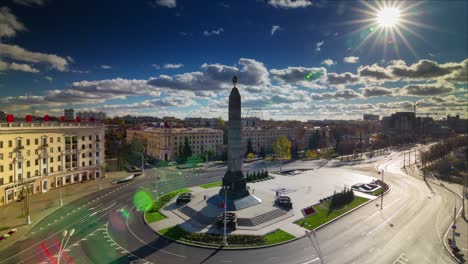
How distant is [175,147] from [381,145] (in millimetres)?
108730

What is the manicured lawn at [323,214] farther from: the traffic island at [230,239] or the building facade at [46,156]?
the building facade at [46,156]

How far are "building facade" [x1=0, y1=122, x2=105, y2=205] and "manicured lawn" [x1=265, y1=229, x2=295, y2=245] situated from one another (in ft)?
139

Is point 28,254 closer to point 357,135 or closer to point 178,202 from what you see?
point 178,202

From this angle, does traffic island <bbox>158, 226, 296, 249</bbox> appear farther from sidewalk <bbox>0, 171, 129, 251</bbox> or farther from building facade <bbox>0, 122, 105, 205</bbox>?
building facade <bbox>0, 122, 105, 205</bbox>

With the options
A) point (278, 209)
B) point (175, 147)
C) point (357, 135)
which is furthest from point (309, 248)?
point (357, 135)

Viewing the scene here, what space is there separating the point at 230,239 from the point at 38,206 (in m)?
34.8

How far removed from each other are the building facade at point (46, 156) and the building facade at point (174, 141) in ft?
102

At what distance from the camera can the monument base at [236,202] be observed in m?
37.6

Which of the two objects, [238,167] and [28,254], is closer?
[28,254]

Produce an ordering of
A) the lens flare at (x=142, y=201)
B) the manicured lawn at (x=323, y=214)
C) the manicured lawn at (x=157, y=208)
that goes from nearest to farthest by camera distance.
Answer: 1. the manicured lawn at (x=323, y=214)
2. the manicured lawn at (x=157, y=208)
3. the lens flare at (x=142, y=201)

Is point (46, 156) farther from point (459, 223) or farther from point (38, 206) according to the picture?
point (459, 223)

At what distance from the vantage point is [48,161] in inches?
1944

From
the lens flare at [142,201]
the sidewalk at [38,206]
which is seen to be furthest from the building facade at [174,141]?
the lens flare at [142,201]

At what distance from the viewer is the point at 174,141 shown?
302 feet
